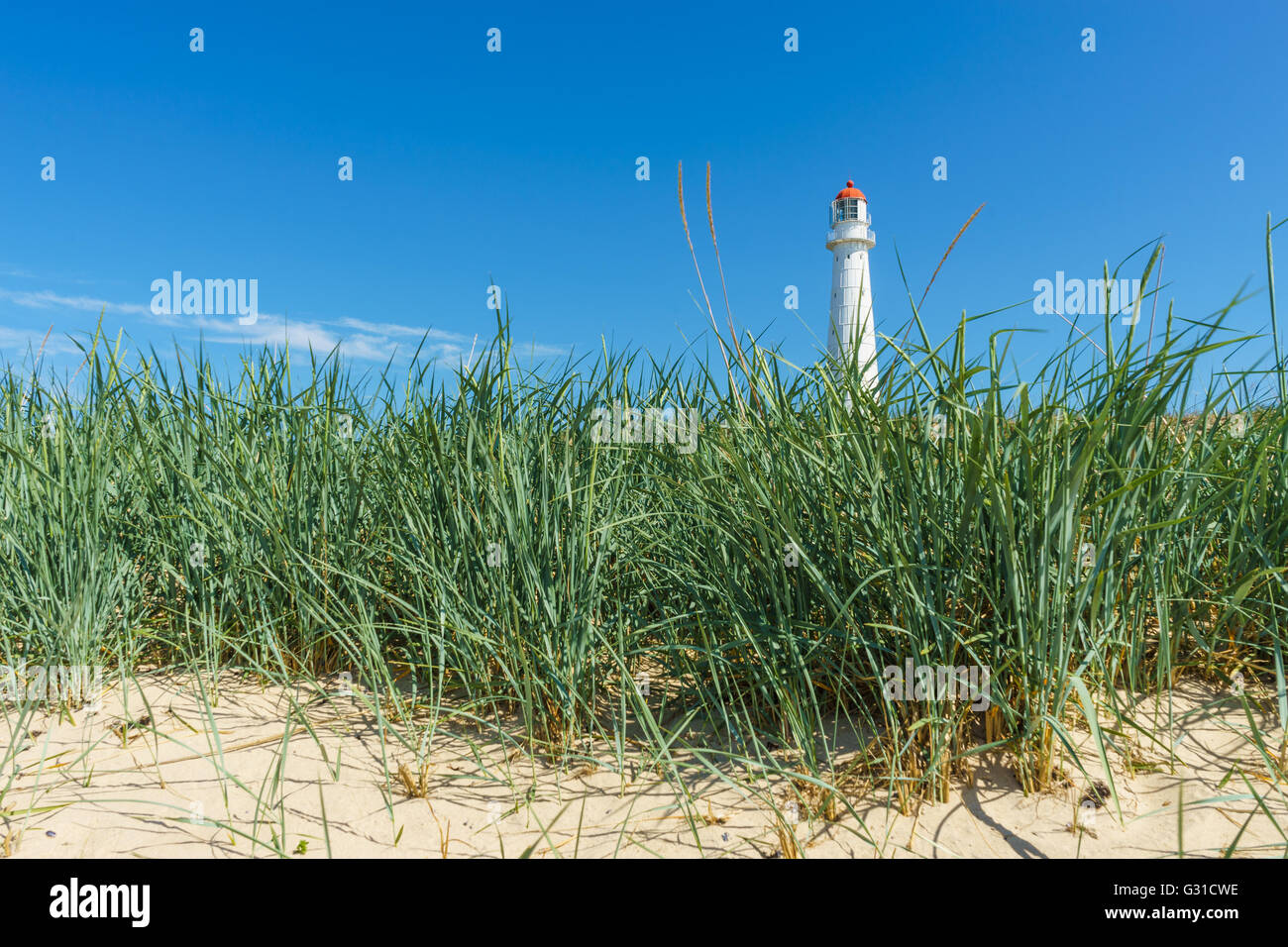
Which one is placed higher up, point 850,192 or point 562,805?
point 850,192

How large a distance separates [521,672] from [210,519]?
1134 mm

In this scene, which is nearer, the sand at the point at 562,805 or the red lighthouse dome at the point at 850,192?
the sand at the point at 562,805

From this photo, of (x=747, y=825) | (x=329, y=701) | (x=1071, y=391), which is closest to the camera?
(x=747, y=825)

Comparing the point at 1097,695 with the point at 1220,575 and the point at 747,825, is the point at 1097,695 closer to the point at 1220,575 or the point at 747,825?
the point at 1220,575

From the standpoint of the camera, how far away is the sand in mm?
1309

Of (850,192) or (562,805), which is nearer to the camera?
(562,805)

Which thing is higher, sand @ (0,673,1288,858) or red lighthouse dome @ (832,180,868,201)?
red lighthouse dome @ (832,180,868,201)

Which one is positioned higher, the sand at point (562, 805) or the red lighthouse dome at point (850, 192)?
the red lighthouse dome at point (850, 192)

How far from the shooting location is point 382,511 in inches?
84.9

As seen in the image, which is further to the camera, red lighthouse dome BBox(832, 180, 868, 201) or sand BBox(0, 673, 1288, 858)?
red lighthouse dome BBox(832, 180, 868, 201)

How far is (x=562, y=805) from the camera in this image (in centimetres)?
149

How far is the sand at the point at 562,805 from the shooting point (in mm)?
1309
